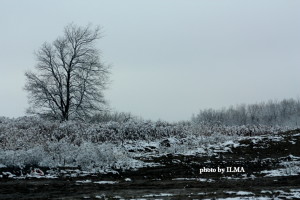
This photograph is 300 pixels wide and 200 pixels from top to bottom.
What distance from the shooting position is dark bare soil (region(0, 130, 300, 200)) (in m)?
9.73

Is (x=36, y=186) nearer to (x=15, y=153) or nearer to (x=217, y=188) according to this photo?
(x=15, y=153)

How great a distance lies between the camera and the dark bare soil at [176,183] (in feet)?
31.9

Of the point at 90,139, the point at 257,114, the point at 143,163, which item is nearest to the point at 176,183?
the point at 143,163

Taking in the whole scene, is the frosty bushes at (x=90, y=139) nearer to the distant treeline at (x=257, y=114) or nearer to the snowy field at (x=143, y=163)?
the snowy field at (x=143, y=163)

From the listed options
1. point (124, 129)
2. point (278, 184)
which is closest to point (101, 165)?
point (278, 184)

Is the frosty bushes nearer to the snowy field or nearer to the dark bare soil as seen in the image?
the snowy field

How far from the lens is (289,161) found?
666 inches

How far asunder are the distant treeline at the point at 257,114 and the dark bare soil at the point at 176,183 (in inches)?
2935

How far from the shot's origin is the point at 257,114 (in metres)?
107

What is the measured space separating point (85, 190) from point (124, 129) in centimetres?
1280

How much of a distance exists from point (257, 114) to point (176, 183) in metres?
99.8

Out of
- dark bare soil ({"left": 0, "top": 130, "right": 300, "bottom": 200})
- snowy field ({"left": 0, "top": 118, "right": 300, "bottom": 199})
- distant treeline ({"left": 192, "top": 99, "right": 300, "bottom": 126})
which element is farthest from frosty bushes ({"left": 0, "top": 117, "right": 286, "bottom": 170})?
distant treeline ({"left": 192, "top": 99, "right": 300, "bottom": 126})

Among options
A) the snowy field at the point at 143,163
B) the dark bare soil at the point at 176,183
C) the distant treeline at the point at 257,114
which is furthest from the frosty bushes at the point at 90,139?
the distant treeline at the point at 257,114

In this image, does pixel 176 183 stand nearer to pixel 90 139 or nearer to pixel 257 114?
pixel 90 139
